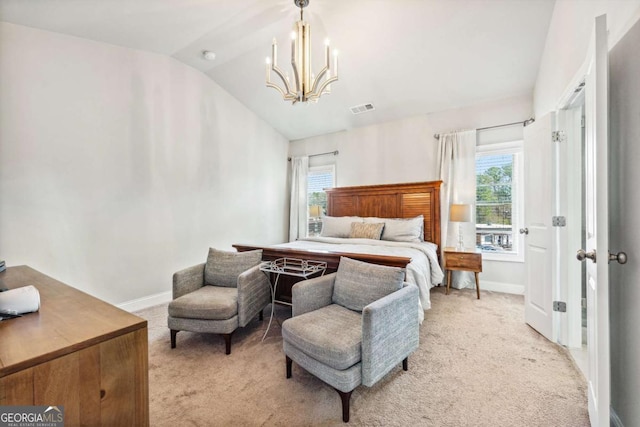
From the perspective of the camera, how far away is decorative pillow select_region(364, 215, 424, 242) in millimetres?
4008

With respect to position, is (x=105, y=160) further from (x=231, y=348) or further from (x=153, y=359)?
(x=231, y=348)

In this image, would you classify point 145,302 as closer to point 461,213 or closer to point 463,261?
point 463,261

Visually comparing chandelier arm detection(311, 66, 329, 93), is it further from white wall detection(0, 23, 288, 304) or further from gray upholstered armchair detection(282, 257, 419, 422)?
white wall detection(0, 23, 288, 304)

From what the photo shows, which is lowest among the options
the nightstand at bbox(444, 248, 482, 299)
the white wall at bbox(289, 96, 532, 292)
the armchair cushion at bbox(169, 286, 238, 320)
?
the armchair cushion at bbox(169, 286, 238, 320)

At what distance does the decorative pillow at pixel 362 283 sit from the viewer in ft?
6.70

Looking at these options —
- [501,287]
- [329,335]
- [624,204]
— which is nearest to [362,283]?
[329,335]

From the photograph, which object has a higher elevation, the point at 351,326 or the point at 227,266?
the point at 227,266

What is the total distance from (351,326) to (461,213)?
109 inches

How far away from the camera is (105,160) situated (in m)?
3.15

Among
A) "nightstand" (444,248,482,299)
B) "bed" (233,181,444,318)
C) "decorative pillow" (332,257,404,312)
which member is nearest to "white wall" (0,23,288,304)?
"bed" (233,181,444,318)

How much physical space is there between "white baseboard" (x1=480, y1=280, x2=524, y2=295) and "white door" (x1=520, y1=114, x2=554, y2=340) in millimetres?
1079

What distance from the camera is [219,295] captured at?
2525 millimetres

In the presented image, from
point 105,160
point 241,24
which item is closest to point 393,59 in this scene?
point 241,24

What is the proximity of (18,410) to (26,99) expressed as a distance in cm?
323
